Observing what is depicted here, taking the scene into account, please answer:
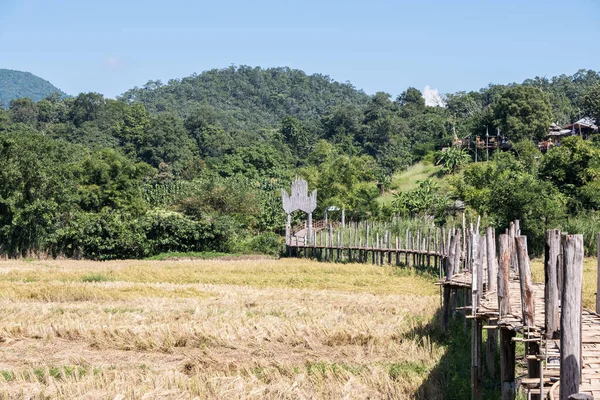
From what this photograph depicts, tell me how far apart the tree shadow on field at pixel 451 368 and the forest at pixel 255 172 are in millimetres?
21526

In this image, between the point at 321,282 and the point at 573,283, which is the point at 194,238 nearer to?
the point at 321,282

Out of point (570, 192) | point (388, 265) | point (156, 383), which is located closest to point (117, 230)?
point (388, 265)

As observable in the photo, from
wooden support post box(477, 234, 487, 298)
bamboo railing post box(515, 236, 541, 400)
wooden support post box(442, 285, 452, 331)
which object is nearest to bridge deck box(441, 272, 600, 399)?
bamboo railing post box(515, 236, 541, 400)

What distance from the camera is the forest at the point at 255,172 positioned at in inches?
1731

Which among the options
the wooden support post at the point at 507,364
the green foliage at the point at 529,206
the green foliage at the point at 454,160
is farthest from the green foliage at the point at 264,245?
the wooden support post at the point at 507,364

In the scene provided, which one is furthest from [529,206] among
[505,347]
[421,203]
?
[505,347]

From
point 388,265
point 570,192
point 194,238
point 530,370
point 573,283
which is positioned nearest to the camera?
point 573,283

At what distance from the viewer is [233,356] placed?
14852 mm

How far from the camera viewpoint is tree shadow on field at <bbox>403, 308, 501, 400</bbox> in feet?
40.2

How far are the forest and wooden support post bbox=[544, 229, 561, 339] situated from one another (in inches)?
1173

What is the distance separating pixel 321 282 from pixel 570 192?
20083mm

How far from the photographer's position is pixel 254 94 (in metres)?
174

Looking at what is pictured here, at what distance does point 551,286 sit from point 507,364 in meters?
2.50

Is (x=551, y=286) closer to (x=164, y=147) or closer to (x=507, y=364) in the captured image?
(x=507, y=364)
